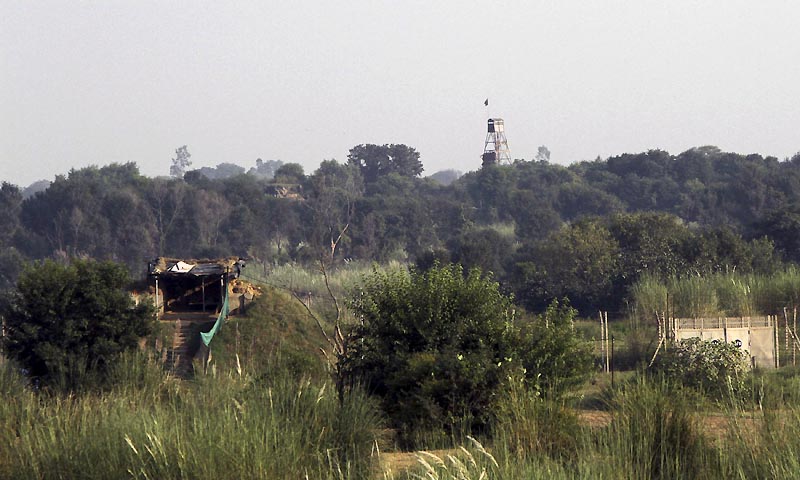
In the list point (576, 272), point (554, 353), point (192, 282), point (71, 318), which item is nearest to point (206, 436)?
point (554, 353)

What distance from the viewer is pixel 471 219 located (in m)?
69.8

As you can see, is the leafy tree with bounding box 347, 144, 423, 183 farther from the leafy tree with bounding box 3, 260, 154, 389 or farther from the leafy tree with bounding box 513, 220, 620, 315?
the leafy tree with bounding box 3, 260, 154, 389

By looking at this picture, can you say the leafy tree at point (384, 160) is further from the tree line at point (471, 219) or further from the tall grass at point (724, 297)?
the tall grass at point (724, 297)

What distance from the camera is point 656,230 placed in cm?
4097

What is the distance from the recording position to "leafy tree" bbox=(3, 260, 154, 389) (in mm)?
21750

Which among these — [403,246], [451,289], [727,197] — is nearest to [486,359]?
[451,289]

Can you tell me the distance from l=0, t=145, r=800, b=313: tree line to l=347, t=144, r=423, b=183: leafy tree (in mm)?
14321

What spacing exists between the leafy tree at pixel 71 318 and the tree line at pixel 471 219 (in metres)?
20.1

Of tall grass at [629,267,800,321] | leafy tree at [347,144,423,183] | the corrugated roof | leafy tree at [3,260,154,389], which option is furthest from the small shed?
leafy tree at [347,144,423,183]

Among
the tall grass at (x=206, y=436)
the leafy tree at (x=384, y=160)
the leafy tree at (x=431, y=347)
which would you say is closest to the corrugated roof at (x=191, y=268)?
the leafy tree at (x=431, y=347)

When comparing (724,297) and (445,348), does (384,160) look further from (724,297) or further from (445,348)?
(445,348)

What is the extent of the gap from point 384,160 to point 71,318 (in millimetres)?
79309

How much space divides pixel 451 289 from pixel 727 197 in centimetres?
5506

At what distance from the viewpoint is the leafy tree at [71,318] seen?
71.4 feet
